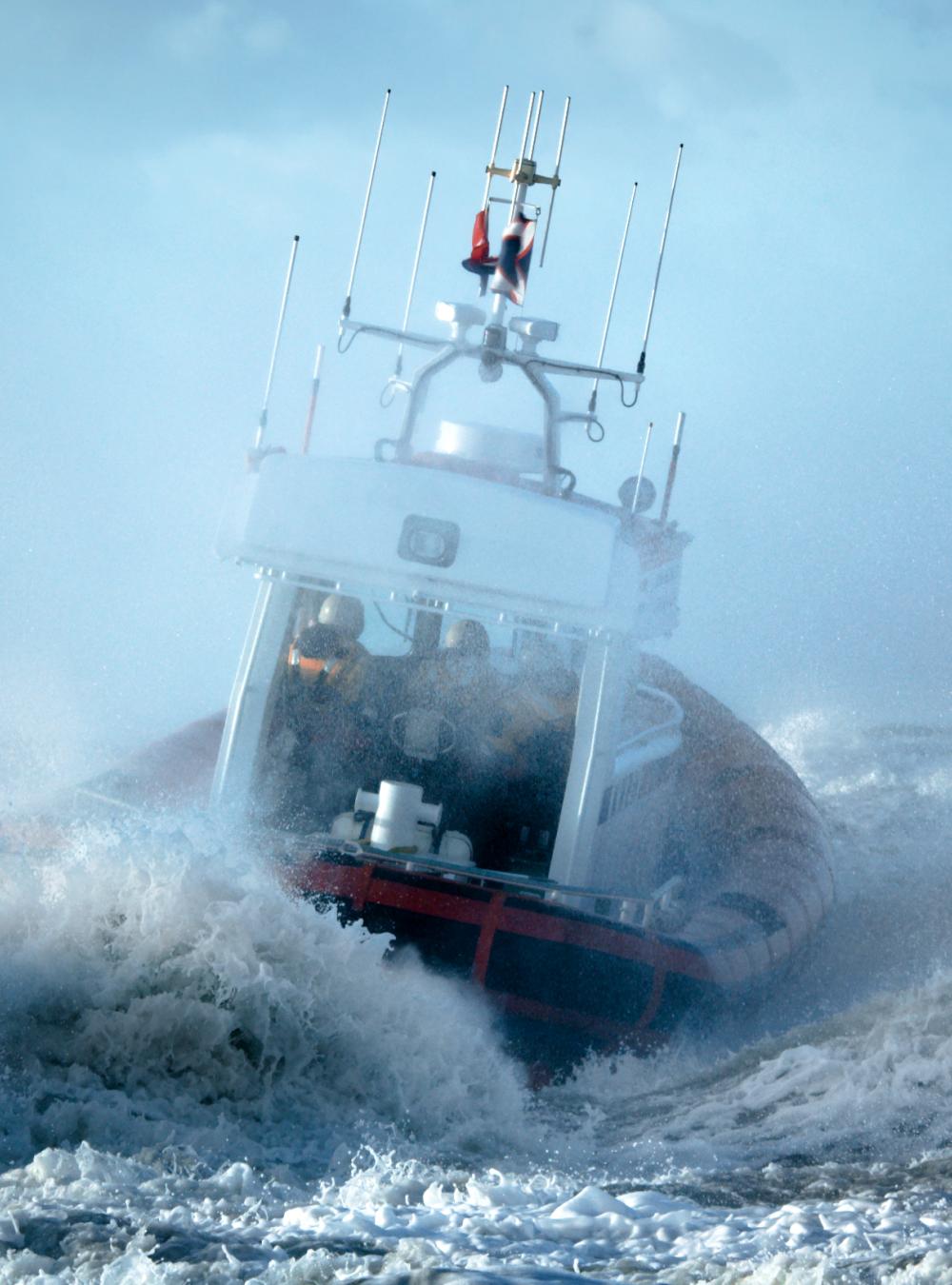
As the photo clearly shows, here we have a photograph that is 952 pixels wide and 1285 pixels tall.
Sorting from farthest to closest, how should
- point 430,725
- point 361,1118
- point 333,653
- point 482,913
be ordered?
point 333,653 → point 430,725 → point 482,913 → point 361,1118

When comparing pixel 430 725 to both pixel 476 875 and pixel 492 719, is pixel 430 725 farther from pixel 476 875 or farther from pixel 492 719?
pixel 476 875

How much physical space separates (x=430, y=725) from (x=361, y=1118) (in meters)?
2.76

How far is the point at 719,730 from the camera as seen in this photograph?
39.7 ft

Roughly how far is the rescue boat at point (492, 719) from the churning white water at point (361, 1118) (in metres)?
0.28

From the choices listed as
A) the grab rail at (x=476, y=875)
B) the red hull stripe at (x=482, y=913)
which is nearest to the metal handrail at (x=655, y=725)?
the grab rail at (x=476, y=875)

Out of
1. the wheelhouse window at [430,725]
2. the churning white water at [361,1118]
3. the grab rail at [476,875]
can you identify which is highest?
the wheelhouse window at [430,725]

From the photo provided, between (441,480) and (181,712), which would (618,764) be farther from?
(181,712)

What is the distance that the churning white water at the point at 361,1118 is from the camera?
3592 mm

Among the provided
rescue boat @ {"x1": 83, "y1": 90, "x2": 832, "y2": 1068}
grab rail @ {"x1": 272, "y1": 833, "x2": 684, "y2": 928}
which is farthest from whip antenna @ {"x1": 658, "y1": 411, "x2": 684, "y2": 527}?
grab rail @ {"x1": 272, "y1": 833, "x2": 684, "y2": 928}

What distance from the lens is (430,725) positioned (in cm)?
789

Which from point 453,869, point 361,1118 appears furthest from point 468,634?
point 361,1118

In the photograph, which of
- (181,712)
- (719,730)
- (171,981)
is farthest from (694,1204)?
(181,712)

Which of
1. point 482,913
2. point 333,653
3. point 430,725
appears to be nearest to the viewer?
point 482,913

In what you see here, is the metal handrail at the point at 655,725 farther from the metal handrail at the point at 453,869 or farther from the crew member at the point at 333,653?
the crew member at the point at 333,653
